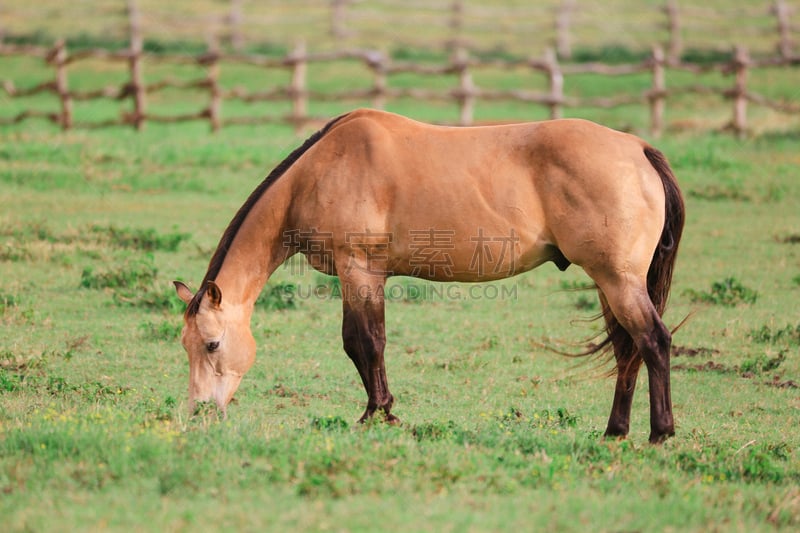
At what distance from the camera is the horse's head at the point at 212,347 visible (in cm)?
600

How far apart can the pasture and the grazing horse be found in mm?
507

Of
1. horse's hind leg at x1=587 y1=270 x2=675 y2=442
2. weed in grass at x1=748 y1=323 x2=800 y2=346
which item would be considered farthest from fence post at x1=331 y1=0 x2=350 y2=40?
horse's hind leg at x1=587 y1=270 x2=675 y2=442

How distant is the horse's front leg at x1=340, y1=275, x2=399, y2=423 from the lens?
6082 millimetres

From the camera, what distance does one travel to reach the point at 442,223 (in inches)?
238

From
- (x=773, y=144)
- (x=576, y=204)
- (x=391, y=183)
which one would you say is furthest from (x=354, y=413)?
(x=773, y=144)

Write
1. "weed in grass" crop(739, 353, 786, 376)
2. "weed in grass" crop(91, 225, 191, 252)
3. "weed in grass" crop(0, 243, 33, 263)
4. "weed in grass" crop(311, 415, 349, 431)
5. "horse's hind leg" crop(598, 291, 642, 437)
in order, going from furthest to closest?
"weed in grass" crop(91, 225, 191, 252) → "weed in grass" crop(0, 243, 33, 263) → "weed in grass" crop(739, 353, 786, 376) → "horse's hind leg" crop(598, 291, 642, 437) → "weed in grass" crop(311, 415, 349, 431)

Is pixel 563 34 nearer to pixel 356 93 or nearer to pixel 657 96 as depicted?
pixel 657 96

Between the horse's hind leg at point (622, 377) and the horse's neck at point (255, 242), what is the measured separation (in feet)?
6.93

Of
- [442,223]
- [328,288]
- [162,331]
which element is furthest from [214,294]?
[328,288]

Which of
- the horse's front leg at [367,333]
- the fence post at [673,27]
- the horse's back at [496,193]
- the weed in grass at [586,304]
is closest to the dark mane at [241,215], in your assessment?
the horse's back at [496,193]

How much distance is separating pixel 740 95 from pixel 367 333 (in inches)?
554

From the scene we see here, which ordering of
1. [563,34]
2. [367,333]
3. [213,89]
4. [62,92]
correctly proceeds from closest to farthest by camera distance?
[367,333] → [62,92] → [213,89] → [563,34]

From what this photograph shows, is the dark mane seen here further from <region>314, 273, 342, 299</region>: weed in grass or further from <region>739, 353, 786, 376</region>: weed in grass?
<region>739, 353, 786, 376</region>: weed in grass

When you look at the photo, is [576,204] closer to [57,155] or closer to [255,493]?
[255,493]
